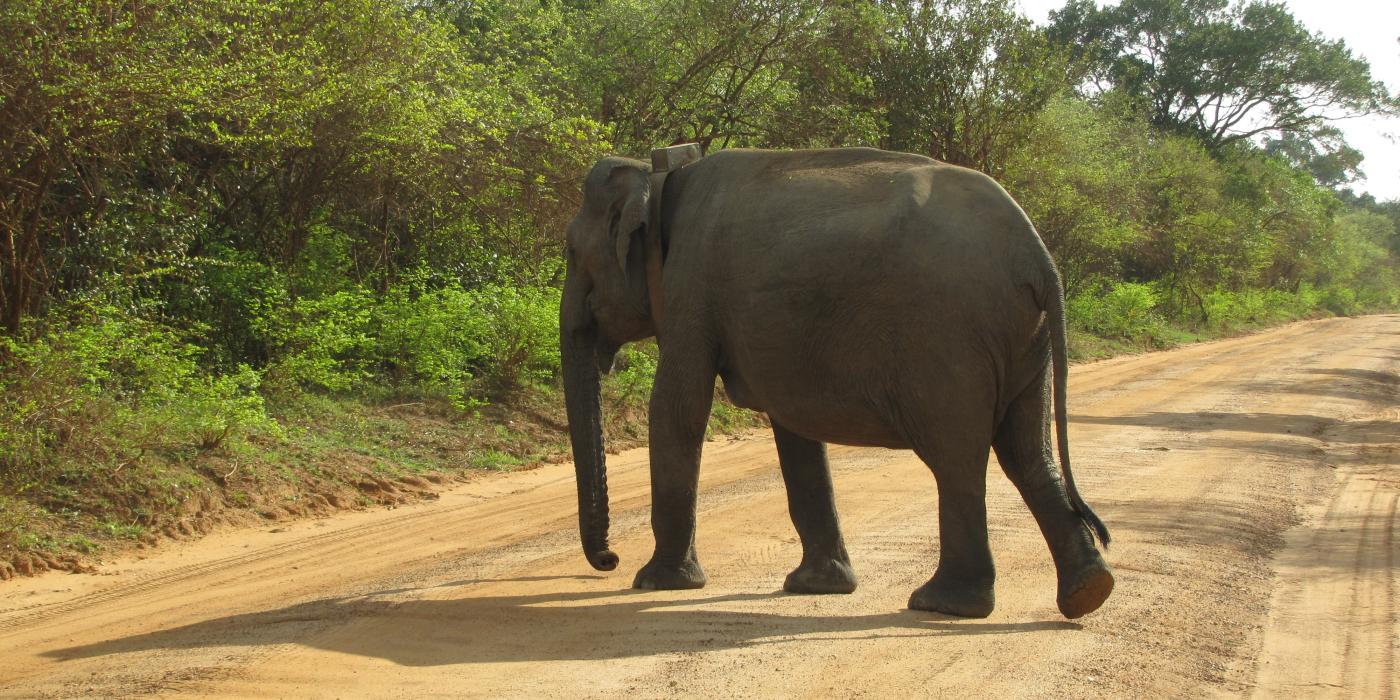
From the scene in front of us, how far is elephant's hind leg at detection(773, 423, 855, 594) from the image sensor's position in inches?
257

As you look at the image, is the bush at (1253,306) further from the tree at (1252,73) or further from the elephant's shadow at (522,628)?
the elephant's shadow at (522,628)

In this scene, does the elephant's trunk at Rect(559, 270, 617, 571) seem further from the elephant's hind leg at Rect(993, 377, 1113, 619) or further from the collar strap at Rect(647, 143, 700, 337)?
the elephant's hind leg at Rect(993, 377, 1113, 619)

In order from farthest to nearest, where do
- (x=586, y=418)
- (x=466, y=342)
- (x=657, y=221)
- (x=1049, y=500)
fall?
1. (x=466, y=342)
2. (x=586, y=418)
3. (x=657, y=221)
4. (x=1049, y=500)

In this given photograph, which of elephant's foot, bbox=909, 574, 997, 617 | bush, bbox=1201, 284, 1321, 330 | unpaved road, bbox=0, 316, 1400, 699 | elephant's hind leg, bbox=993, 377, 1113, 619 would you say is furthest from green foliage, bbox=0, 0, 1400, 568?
bush, bbox=1201, 284, 1321, 330

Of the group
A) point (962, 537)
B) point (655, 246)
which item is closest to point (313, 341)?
point (655, 246)

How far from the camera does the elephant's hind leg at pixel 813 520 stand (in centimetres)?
652

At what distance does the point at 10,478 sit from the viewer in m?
8.20

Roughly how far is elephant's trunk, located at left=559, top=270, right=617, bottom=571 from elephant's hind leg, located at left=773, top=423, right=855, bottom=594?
99cm

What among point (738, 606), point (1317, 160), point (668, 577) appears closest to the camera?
point (738, 606)

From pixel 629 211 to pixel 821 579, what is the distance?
85.3 inches

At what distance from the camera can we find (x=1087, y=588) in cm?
564

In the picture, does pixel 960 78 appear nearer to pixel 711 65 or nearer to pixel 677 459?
pixel 711 65

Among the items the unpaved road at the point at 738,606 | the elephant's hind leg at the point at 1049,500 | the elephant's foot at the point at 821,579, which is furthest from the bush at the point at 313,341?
the elephant's hind leg at the point at 1049,500

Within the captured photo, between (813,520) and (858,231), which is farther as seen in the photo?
(813,520)
